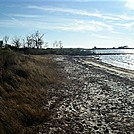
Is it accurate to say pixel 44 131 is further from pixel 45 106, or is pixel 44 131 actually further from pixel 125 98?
pixel 125 98

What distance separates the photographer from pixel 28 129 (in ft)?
30.1

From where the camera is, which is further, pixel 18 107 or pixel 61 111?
pixel 61 111

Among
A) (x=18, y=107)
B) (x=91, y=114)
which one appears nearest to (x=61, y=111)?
(x=91, y=114)

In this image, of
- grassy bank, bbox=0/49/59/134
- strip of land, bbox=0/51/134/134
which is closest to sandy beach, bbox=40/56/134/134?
strip of land, bbox=0/51/134/134

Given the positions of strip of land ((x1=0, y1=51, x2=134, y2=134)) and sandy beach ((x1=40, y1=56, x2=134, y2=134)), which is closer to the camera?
strip of land ((x1=0, y1=51, x2=134, y2=134))

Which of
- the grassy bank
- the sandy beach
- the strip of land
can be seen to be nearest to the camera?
the grassy bank

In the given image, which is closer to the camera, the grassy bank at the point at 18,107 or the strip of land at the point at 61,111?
the grassy bank at the point at 18,107

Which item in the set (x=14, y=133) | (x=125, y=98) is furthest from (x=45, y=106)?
(x=125, y=98)

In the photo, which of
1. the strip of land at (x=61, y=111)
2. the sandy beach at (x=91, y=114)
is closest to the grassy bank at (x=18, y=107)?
the strip of land at (x=61, y=111)

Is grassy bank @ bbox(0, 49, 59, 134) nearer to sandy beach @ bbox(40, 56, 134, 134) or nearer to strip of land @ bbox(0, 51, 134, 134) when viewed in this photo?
strip of land @ bbox(0, 51, 134, 134)

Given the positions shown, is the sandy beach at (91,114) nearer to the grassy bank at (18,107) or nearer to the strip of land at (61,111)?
the strip of land at (61,111)

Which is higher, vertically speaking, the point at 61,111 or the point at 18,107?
the point at 18,107

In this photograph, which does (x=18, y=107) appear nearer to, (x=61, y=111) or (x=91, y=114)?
(x=61, y=111)

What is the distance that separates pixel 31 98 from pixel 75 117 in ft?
8.95
